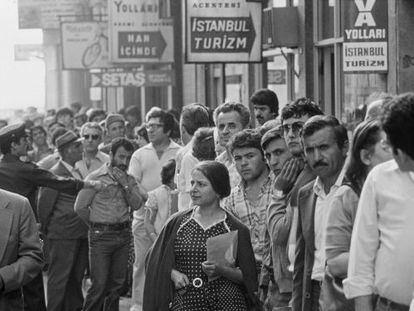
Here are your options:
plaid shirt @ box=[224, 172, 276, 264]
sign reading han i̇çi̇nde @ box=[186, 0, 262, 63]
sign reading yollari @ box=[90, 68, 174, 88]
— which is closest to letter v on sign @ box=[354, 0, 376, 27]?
plaid shirt @ box=[224, 172, 276, 264]

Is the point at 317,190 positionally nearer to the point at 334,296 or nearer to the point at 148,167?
the point at 334,296

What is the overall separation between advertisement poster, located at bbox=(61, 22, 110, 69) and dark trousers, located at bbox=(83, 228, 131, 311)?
61.5 ft

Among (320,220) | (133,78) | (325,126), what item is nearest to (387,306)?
(320,220)

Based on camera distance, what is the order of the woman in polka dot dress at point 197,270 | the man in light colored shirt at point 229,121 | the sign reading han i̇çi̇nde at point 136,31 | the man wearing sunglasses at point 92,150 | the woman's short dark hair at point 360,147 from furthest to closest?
the sign reading han i̇çi̇nde at point 136,31
the man wearing sunglasses at point 92,150
the man in light colored shirt at point 229,121
the woman in polka dot dress at point 197,270
the woman's short dark hair at point 360,147

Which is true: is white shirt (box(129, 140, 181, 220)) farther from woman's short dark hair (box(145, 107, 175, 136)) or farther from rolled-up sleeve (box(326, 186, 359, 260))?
rolled-up sleeve (box(326, 186, 359, 260))

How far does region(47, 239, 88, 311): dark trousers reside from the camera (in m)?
14.9

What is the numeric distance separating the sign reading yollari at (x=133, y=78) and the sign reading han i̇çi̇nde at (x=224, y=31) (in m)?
8.64

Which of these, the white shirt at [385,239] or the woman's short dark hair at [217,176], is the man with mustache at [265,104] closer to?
the woman's short dark hair at [217,176]

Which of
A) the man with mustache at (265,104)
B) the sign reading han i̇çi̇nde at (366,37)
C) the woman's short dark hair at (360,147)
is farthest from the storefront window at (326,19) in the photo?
the woman's short dark hair at (360,147)

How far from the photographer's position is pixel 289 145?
9.30 m

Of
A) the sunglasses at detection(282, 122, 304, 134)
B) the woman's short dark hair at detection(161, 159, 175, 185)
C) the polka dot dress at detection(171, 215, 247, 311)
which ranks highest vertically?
the sunglasses at detection(282, 122, 304, 134)

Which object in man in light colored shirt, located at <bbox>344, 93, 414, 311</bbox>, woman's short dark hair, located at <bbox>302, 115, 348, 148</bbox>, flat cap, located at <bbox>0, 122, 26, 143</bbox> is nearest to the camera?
man in light colored shirt, located at <bbox>344, 93, 414, 311</bbox>

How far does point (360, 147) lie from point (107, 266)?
7332 mm

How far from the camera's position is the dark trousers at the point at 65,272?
14.9m
